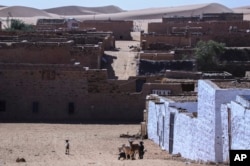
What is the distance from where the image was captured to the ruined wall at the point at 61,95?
3394 cm

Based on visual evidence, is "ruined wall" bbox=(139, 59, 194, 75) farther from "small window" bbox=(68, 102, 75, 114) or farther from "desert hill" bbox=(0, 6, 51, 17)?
"desert hill" bbox=(0, 6, 51, 17)

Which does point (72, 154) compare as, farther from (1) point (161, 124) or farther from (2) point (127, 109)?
(2) point (127, 109)

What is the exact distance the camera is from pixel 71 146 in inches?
1036

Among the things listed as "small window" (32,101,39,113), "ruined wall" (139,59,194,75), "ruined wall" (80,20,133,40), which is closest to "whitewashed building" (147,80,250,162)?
"small window" (32,101,39,113)

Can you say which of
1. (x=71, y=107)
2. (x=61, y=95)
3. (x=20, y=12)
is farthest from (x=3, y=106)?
(x=20, y=12)

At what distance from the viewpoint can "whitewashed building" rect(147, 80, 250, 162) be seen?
17.6 metres

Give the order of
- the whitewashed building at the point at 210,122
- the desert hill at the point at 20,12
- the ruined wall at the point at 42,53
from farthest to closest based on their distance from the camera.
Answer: the desert hill at the point at 20,12, the ruined wall at the point at 42,53, the whitewashed building at the point at 210,122

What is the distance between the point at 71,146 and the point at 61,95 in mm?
8155

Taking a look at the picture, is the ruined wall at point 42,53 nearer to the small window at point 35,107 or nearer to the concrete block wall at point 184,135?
the small window at point 35,107

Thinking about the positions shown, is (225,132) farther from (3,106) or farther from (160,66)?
(160,66)

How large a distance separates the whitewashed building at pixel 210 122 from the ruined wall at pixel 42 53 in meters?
12.8

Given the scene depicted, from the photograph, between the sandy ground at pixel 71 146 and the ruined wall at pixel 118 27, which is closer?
the sandy ground at pixel 71 146

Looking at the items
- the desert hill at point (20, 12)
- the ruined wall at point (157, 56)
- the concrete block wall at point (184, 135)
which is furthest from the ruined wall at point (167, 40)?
the desert hill at point (20, 12)

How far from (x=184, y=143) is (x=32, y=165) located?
4.83 m
